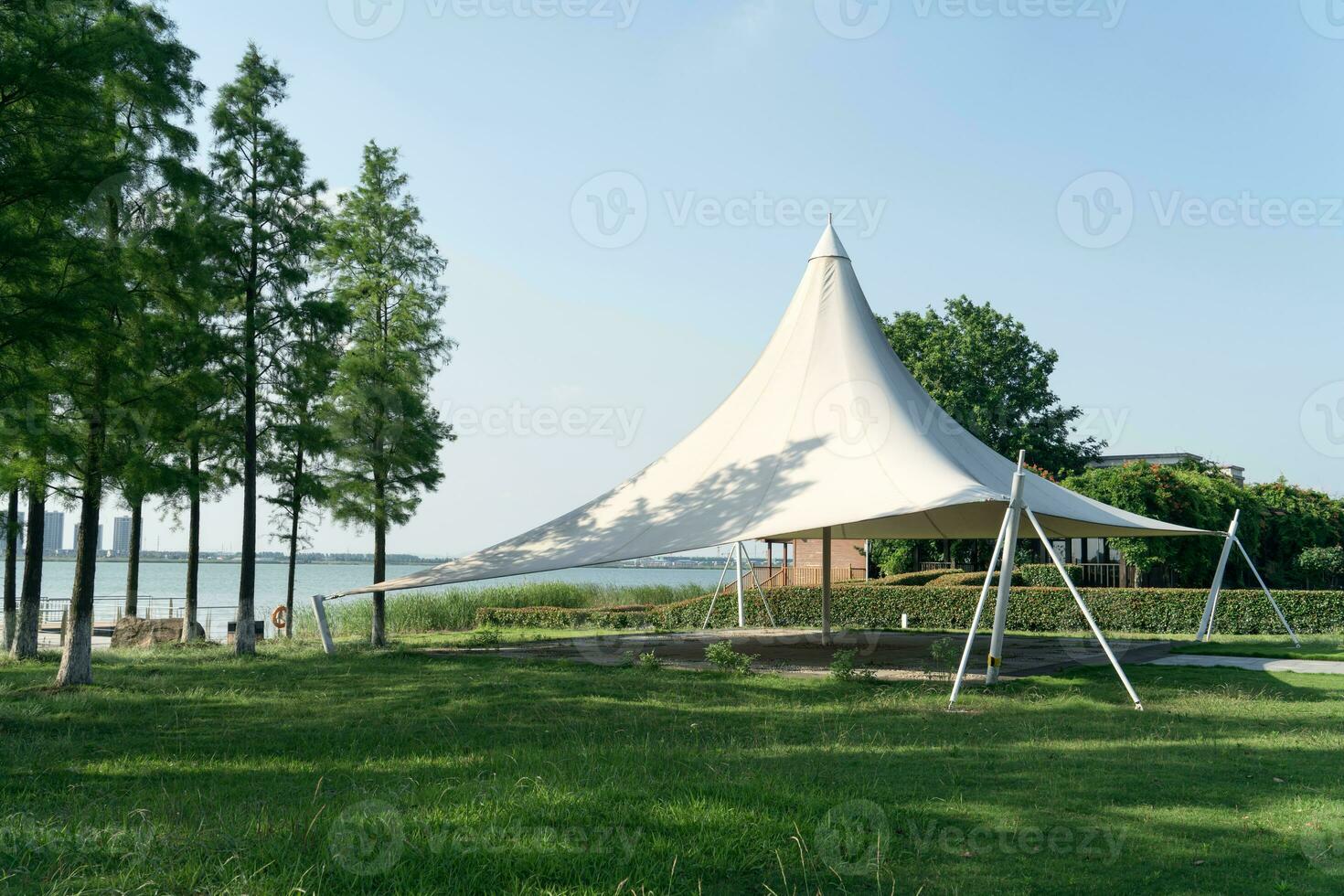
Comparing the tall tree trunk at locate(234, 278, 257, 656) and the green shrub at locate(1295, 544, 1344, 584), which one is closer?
the tall tree trunk at locate(234, 278, 257, 656)

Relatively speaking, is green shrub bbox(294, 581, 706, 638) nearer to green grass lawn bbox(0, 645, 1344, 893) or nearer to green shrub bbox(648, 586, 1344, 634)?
green shrub bbox(648, 586, 1344, 634)

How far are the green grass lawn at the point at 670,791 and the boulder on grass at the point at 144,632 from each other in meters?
6.39

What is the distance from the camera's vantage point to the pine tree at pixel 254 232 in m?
13.8

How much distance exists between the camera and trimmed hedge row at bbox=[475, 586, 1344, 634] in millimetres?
17797

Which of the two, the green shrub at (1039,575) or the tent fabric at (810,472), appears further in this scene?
the green shrub at (1039,575)

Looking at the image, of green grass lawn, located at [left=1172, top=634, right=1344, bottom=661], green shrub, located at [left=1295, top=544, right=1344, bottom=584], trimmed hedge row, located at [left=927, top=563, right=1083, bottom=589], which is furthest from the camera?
green shrub, located at [left=1295, top=544, right=1344, bottom=584]

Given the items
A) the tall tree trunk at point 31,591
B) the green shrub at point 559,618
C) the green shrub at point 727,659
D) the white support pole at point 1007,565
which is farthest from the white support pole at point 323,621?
the white support pole at point 1007,565

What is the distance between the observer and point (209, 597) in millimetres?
48656

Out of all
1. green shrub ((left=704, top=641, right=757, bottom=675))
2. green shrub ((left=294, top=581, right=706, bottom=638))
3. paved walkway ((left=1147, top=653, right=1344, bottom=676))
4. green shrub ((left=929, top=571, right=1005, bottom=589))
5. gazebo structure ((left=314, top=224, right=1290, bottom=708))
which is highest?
gazebo structure ((left=314, top=224, right=1290, bottom=708))

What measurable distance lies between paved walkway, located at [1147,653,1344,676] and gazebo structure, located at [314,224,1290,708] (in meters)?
1.60

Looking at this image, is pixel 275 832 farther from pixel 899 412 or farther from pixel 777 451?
pixel 899 412

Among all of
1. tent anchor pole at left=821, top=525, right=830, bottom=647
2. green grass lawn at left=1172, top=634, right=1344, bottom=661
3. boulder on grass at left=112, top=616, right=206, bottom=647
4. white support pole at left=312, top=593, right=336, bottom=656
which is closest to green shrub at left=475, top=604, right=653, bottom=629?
boulder on grass at left=112, top=616, right=206, bottom=647

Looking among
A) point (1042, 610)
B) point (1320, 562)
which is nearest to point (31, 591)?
point (1042, 610)

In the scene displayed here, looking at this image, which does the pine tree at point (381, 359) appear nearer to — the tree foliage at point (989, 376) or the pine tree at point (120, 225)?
the pine tree at point (120, 225)
